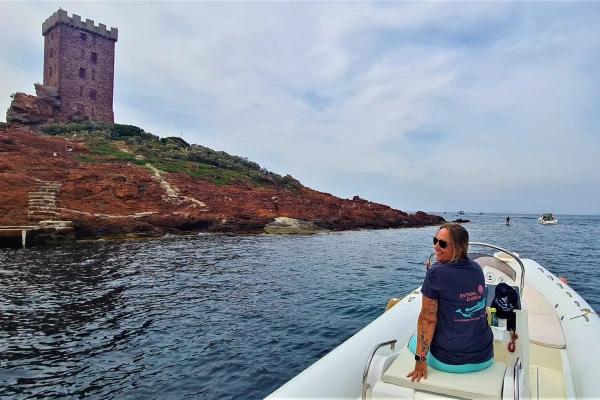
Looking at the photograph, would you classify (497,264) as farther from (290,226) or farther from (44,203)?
(44,203)

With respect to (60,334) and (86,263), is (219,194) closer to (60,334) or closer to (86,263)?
(86,263)

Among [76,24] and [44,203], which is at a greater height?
[76,24]

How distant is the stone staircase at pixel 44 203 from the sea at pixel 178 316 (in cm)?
457

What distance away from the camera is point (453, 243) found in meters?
3.14

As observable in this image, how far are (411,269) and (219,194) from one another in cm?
2224

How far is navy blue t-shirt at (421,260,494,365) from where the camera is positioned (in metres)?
3.05

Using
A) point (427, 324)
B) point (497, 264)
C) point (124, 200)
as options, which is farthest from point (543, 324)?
point (124, 200)

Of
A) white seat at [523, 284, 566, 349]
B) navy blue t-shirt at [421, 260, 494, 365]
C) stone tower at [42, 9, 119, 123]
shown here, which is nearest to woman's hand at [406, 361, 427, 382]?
navy blue t-shirt at [421, 260, 494, 365]

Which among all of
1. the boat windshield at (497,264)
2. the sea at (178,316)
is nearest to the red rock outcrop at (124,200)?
the sea at (178,316)

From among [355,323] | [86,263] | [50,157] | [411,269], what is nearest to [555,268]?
[411,269]

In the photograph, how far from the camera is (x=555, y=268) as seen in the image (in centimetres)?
1673

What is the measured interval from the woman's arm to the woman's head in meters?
0.42

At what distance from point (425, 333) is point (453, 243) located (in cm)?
81

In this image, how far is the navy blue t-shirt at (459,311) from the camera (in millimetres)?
3055
